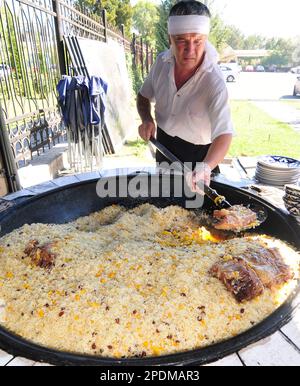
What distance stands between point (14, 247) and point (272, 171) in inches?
77.7

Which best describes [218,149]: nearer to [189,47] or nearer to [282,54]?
[189,47]

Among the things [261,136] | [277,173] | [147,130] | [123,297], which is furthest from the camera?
[261,136]

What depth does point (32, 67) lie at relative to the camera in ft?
13.8

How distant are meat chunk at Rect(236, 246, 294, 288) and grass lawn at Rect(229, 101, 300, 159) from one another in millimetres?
4750

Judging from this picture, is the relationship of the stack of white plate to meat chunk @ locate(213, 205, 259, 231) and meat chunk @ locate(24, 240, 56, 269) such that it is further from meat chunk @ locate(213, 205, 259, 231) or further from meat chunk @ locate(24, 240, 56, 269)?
meat chunk @ locate(24, 240, 56, 269)

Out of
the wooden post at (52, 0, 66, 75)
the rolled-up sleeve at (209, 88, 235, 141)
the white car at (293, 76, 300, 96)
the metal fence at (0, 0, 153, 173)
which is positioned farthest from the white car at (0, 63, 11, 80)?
the white car at (293, 76, 300, 96)

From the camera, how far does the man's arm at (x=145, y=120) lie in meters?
2.19

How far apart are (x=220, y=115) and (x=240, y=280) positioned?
1.09m

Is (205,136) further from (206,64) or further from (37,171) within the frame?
(37,171)

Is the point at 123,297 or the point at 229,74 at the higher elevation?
the point at 123,297

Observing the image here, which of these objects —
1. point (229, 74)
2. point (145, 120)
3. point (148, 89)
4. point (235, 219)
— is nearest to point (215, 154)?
point (235, 219)

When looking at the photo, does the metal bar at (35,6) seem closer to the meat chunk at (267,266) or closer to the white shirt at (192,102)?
the white shirt at (192,102)
